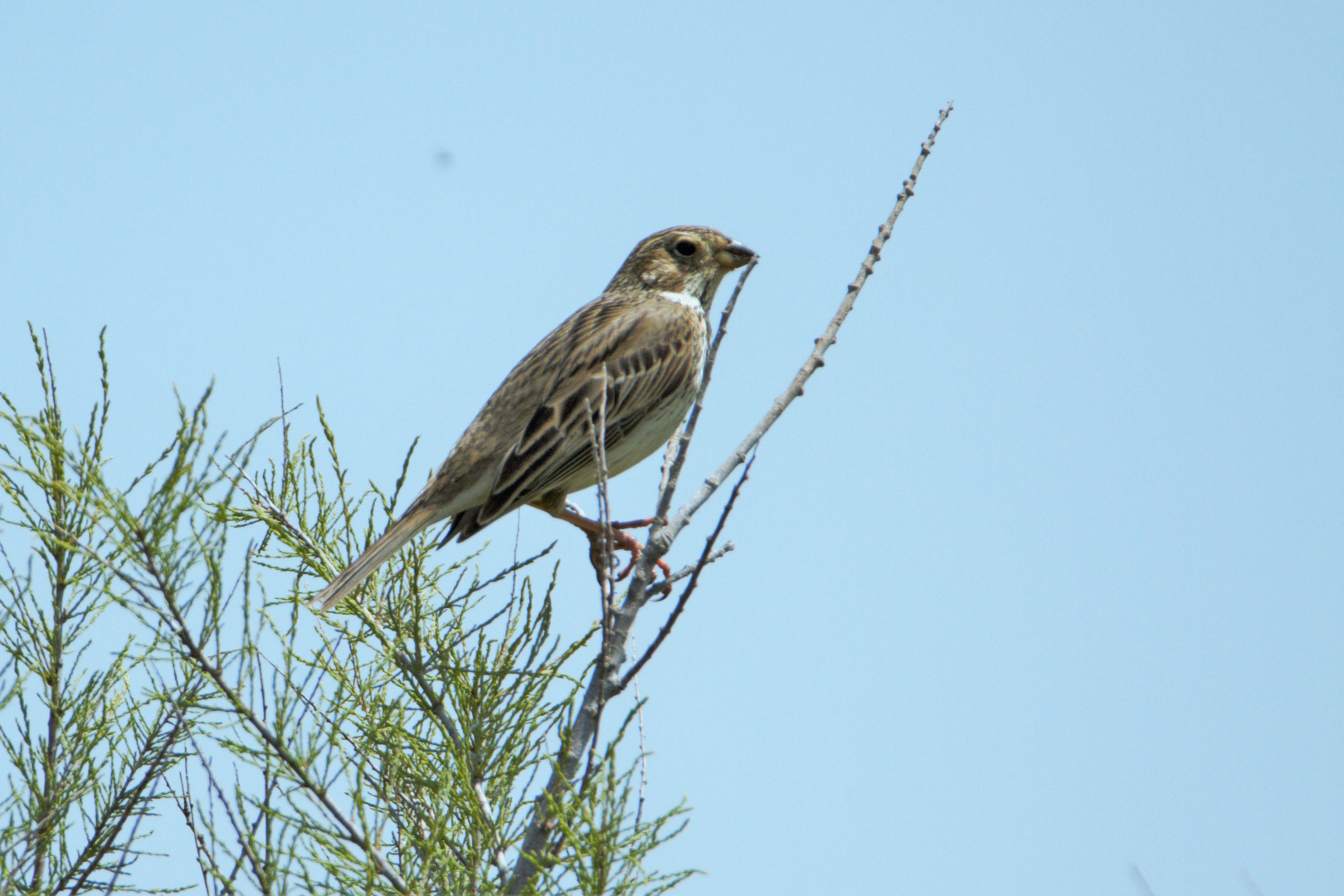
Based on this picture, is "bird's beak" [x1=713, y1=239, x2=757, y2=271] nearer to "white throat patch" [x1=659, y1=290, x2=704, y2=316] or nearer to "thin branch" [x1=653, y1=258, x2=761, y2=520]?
"white throat patch" [x1=659, y1=290, x2=704, y2=316]

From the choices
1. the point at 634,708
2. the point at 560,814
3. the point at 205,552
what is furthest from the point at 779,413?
the point at 205,552

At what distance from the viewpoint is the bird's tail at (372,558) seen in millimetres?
4652

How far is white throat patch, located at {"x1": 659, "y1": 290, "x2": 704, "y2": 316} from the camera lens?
6.93 metres

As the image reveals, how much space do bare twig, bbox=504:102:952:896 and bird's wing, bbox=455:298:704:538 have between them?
1.83 meters

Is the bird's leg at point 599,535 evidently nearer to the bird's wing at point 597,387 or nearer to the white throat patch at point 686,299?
the bird's wing at point 597,387

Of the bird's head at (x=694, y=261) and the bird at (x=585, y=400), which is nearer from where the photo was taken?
the bird at (x=585, y=400)

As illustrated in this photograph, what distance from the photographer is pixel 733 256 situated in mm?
7062

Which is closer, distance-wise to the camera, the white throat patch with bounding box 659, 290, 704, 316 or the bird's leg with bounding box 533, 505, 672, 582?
the bird's leg with bounding box 533, 505, 672, 582

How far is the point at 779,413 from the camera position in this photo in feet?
12.1

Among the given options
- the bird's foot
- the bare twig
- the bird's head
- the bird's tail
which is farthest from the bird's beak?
the bare twig

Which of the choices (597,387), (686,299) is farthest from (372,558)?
(686,299)

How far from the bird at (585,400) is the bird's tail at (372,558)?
0.03ft

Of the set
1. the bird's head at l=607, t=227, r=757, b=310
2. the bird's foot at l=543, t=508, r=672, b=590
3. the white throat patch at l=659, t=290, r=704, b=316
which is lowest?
the bird's foot at l=543, t=508, r=672, b=590

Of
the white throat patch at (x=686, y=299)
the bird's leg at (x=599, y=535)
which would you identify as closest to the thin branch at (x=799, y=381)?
→ the bird's leg at (x=599, y=535)
